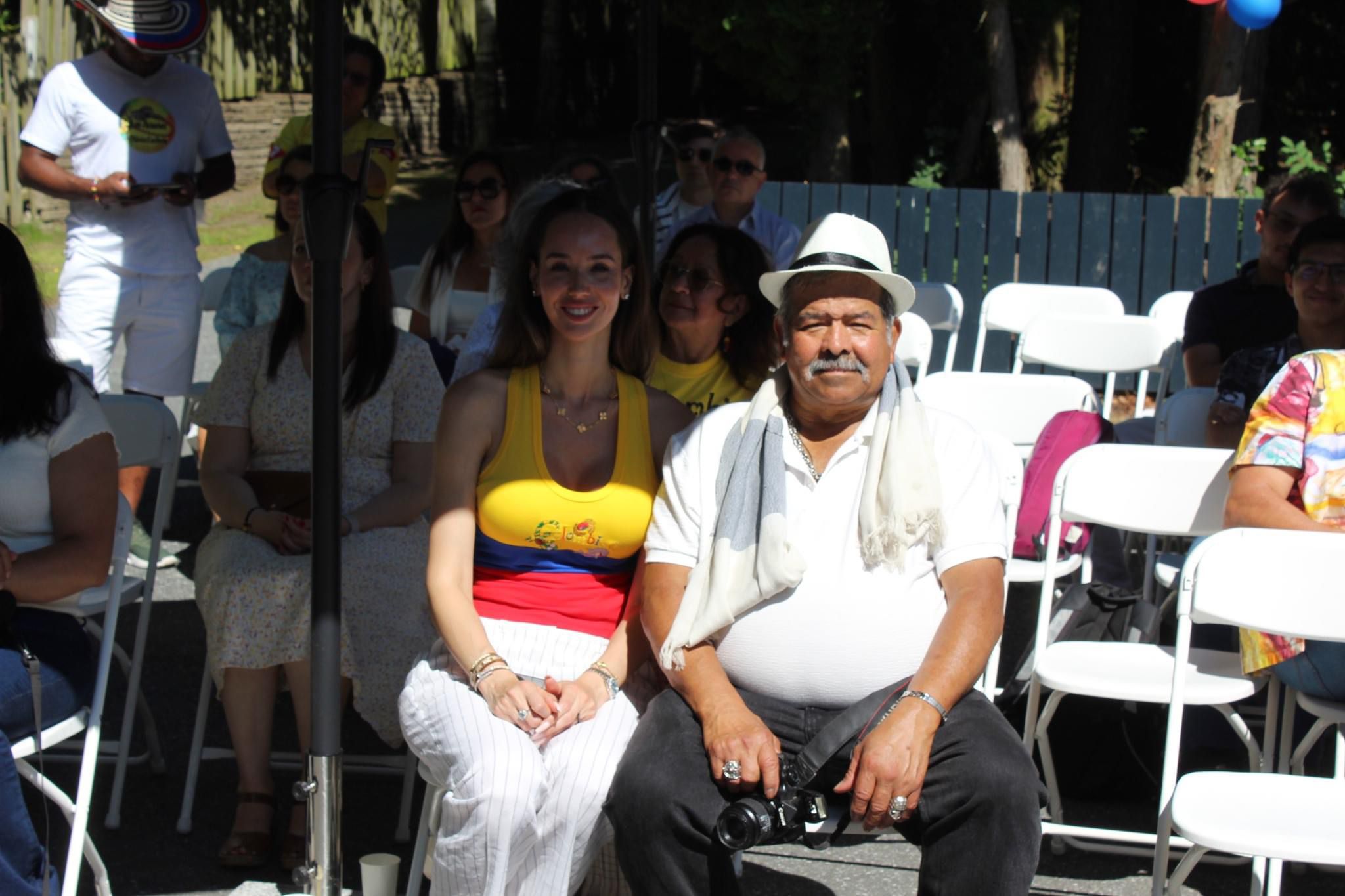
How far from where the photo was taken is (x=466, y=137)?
21953 millimetres

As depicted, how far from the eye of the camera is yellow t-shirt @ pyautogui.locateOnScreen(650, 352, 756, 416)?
414 cm

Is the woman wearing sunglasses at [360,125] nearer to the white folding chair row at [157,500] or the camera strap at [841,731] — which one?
the white folding chair row at [157,500]

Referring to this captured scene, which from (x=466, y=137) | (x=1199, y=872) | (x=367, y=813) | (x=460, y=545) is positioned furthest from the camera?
(x=466, y=137)

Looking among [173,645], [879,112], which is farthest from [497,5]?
[173,645]

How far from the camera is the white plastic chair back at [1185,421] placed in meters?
4.93

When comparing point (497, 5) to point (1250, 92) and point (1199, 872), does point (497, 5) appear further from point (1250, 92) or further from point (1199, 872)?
point (1199, 872)

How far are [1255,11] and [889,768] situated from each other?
9.85ft

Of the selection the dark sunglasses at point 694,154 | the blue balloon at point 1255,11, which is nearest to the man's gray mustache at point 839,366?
the blue balloon at point 1255,11

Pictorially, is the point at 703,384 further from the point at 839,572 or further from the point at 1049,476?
the point at 1049,476

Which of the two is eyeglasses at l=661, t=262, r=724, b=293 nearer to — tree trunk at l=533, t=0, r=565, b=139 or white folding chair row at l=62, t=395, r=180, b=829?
white folding chair row at l=62, t=395, r=180, b=829

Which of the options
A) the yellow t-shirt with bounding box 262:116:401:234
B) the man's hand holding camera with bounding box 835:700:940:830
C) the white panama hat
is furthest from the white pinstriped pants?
the yellow t-shirt with bounding box 262:116:401:234

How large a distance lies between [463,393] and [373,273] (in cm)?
87

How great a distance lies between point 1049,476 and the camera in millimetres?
4805

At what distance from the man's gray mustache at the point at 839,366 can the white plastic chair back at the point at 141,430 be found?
6.54ft
